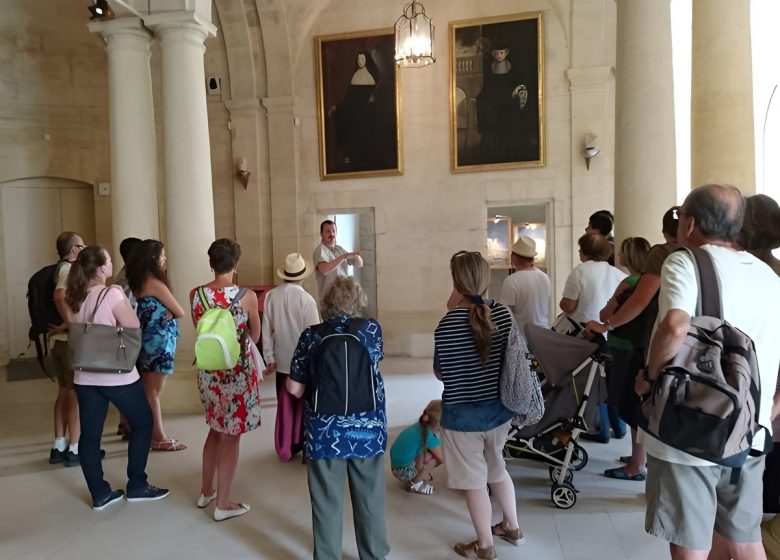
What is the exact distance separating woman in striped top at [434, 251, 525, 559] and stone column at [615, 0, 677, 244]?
10.6 feet

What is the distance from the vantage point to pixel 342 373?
2705 mm

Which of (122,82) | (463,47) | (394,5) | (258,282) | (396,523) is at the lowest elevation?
(396,523)

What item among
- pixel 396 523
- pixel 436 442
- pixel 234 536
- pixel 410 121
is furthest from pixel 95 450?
pixel 410 121

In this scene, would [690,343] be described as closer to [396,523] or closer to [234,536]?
[396,523]

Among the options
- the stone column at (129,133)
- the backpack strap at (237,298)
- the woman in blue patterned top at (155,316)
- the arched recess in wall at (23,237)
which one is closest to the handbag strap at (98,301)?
the woman in blue patterned top at (155,316)

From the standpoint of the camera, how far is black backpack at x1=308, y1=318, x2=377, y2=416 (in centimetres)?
270

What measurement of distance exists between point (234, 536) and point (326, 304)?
1787 millimetres

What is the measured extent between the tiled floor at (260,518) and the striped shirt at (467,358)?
1.04 meters

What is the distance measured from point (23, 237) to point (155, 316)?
747 cm

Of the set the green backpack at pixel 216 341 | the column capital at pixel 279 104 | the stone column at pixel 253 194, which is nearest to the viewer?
the green backpack at pixel 216 341

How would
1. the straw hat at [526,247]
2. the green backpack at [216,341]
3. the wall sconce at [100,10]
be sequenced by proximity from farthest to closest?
the wall sconce at [100,10] → the straw hat at [526,247] → the green backpack at [216,341]

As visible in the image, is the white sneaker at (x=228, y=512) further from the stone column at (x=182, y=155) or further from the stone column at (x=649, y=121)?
the stone column at (x=649, y=121)

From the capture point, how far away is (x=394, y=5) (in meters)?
9.69

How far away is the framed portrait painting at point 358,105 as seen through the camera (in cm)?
980
